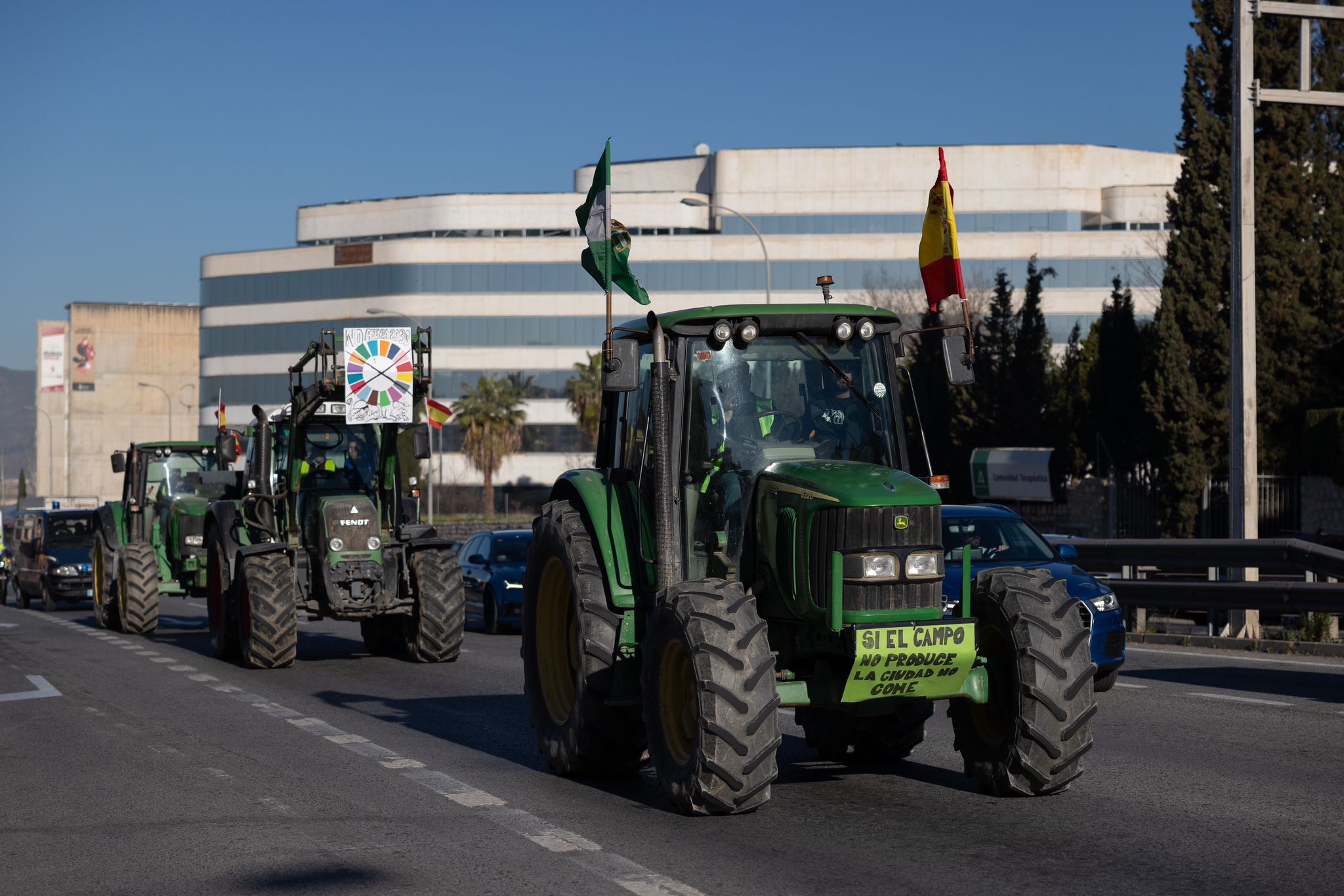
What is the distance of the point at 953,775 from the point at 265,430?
11045mm

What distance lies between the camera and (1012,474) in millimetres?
42531

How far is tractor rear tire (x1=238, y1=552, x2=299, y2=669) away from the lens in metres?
17.2

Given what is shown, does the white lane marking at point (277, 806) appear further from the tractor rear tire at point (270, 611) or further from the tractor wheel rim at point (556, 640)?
the tractor rear tire at point (270, 611)

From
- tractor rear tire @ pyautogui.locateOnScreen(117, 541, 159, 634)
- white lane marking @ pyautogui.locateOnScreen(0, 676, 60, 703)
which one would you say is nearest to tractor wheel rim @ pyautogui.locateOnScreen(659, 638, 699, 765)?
white lane marking @ pyautogui.locateOnScreen(0, 676, 60, 703)

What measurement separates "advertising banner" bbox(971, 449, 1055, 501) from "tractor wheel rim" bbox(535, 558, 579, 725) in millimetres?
31929

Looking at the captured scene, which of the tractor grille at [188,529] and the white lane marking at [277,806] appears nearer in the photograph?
the white lane marking at [277,806]

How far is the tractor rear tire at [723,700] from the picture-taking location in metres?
7.79

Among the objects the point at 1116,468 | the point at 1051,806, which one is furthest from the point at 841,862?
the point at 1116,468

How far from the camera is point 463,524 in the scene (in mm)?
72625

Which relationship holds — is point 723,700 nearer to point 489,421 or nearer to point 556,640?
point 556,640

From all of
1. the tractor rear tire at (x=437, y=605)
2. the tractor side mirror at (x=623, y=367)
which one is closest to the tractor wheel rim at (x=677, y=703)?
the tractor side mirror at (x=623, y=367)

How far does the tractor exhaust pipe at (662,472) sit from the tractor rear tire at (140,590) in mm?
15723

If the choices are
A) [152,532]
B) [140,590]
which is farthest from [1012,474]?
[140,590]

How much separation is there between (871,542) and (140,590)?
17108 millimetres
